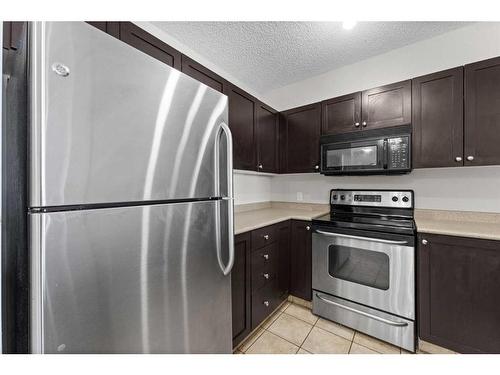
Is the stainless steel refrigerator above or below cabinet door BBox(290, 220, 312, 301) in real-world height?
above

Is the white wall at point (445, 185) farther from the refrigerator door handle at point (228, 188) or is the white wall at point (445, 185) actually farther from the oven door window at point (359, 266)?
the refrigerator door handle at point (228, 188)

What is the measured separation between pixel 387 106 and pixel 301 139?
842 millimetres

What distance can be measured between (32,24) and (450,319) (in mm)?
2474

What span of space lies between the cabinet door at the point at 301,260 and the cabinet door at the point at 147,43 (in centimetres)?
169

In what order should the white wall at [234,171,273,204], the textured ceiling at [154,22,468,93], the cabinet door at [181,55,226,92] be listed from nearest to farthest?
the cabinet door at [181,55,226,92]
the textured ceiling at [154,22,468,93]
the white wall at [234,171,273,204]

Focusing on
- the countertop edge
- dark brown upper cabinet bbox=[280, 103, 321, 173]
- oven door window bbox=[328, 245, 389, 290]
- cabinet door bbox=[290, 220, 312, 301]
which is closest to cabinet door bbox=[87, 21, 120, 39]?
the countertop edge

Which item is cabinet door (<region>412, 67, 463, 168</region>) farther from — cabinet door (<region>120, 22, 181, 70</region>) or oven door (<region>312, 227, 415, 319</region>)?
cabinet door (<region>120, 22, 181, 70</region>)

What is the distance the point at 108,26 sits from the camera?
1028 mm

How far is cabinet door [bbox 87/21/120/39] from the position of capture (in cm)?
100

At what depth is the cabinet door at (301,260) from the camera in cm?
200

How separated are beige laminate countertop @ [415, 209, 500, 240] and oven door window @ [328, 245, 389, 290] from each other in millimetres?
385

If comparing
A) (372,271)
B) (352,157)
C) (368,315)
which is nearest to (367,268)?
(372,271)

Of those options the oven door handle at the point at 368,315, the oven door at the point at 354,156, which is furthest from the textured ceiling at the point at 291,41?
the oven door handle at the point at 368,315
